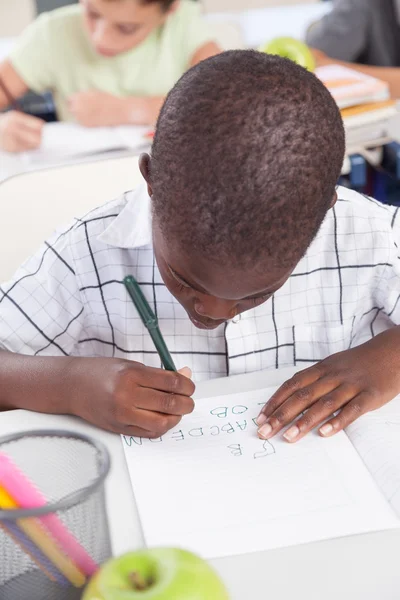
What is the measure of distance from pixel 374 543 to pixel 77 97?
1.51 meters

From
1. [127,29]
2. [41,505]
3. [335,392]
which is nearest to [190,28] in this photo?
[127,29]

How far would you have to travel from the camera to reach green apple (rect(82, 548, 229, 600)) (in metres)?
0.38

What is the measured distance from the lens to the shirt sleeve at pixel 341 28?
236cm

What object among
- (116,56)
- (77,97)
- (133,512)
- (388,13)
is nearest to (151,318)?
(133,512)

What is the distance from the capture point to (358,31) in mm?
2389

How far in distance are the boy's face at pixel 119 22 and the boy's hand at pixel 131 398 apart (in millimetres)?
1367

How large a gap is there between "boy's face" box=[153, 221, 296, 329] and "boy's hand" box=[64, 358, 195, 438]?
0.08m

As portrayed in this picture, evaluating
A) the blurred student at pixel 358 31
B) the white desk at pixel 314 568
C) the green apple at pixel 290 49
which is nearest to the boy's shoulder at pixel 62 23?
the green apple at pixel 290 49

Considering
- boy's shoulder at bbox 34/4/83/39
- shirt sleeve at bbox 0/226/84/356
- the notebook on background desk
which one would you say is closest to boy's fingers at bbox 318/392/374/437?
shirt sleeve at bbox 0/226/84/356

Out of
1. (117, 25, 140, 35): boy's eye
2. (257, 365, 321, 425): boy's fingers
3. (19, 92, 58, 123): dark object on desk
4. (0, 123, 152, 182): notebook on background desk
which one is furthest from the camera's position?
(19, 92, 58, 123): dark object on desk

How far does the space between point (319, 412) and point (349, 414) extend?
0.10 ft

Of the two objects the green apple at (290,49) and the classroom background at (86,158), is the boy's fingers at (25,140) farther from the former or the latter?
the green apple at (290,49)

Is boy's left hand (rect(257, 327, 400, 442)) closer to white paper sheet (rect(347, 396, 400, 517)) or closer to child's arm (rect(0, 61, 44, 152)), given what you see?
white paper sheet (rect(347, 396, 400, 517))

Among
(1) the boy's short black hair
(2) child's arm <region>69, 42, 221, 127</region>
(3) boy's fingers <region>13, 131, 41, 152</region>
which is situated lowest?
(2) child's arm <region>69, 42, 221, 127</region>
